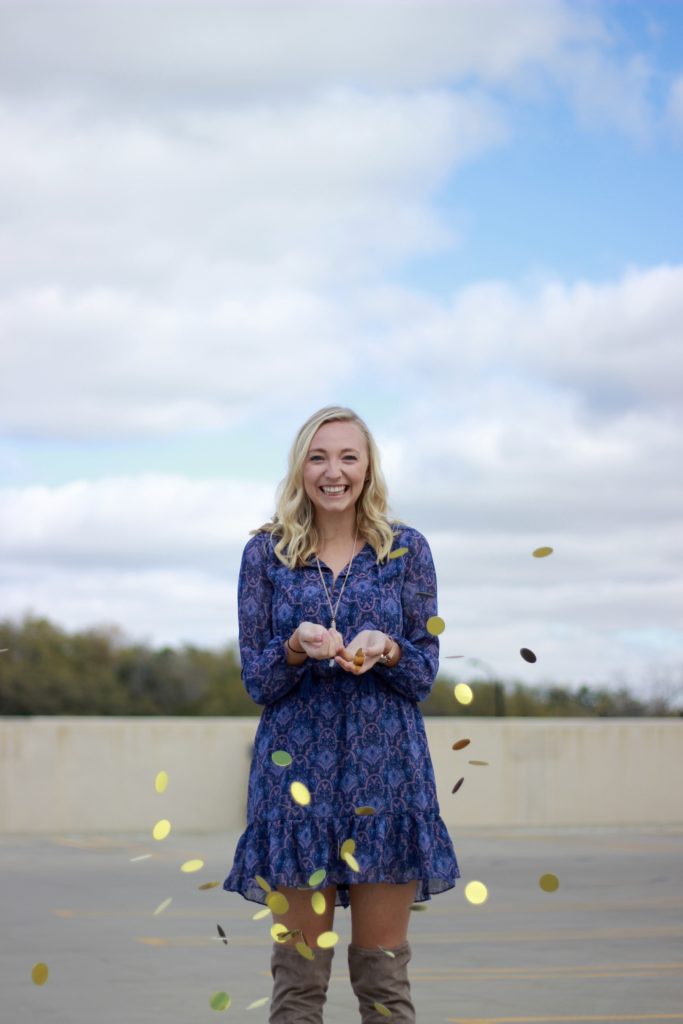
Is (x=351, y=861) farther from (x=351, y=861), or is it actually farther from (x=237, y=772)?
(x=237, y=772)

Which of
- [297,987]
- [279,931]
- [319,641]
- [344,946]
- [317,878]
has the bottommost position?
[344,946]

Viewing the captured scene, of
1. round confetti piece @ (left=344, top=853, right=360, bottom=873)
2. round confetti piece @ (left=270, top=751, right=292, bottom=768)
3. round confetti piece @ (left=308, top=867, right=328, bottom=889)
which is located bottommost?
round confetti piece @ (left=308, top=867, right=328, bottom=889)

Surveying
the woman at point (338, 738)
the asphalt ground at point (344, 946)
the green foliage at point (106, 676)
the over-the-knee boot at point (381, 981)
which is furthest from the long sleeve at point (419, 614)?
the green foliage at point (106, 676)

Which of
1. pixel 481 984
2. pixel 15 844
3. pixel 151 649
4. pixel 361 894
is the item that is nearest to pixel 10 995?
pixel 481 984

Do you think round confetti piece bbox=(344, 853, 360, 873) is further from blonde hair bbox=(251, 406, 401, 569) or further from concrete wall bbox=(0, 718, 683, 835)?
concrete wall bbox=(0, 718, 683, 835)

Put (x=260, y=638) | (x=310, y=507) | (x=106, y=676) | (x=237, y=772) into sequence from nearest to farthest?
(x=260, y=638), (x=310, y=507), (x=237, y=772), (x=106, y=676)

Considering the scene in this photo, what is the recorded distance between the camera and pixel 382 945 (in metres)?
4.18

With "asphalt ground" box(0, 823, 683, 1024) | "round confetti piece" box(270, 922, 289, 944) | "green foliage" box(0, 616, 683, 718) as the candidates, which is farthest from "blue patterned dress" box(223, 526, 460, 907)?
"green foliage" box(0, 616, 683, 718)

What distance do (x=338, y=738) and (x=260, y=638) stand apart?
35cm

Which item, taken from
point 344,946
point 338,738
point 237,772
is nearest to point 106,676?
point 237,772

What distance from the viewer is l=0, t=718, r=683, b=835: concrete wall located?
20125 mm

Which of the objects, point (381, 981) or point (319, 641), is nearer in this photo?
point (319, 641)

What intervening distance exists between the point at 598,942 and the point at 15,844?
399 inches

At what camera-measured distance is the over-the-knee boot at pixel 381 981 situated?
418 centimetres
